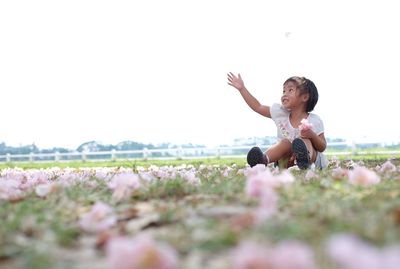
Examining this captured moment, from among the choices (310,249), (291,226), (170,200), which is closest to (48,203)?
(170,200)

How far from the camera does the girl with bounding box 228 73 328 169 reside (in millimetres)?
5609

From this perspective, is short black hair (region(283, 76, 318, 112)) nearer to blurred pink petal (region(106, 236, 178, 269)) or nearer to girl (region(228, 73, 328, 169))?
girl (region(228, 73, 328, 169))

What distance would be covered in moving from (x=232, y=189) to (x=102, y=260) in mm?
1224

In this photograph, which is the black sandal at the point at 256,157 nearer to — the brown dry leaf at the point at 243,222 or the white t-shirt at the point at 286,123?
the white t-shirt at the point at 286,123

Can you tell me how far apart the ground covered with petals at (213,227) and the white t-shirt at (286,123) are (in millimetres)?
3079

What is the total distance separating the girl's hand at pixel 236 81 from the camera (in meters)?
6.16

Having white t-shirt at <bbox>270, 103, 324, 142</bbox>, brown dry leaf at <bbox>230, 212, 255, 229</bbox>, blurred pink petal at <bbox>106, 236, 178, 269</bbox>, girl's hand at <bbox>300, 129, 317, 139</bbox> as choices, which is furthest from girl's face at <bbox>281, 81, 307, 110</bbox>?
blurred pink petal at <bbox>106, 236, 178, 269</bbox>

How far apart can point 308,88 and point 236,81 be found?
0.76 m

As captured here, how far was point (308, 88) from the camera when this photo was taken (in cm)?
595

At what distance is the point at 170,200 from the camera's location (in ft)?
8.57

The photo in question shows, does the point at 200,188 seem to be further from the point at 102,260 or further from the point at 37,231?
the point at 102,260

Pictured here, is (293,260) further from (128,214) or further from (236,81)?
(236,81)

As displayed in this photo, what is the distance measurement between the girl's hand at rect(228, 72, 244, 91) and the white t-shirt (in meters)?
0.40

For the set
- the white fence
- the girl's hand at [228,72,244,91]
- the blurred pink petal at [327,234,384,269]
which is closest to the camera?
the blurred pink petal at [327,234,384,269]
